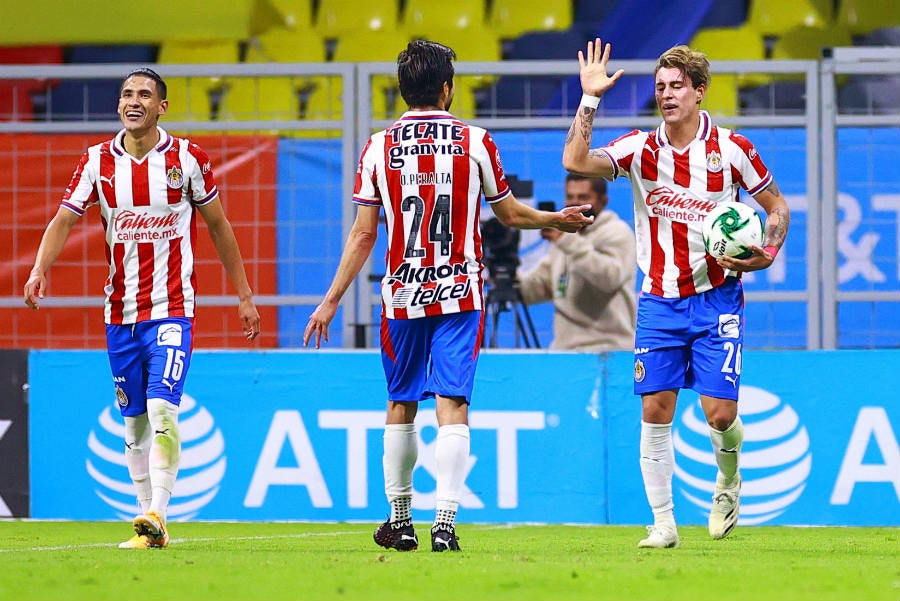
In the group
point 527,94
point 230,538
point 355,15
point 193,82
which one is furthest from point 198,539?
point 355,15

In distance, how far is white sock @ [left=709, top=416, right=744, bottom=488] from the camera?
682 cm

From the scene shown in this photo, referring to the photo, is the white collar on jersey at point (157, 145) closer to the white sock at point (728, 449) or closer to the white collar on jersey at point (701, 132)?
the white collar on jersey at point (701, 132)

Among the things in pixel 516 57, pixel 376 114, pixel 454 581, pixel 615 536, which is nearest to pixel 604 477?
pixel 615 536

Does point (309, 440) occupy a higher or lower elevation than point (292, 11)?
lower

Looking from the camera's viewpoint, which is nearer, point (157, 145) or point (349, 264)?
point (349, 264)

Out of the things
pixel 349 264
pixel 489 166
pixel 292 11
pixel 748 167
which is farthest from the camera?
pixel 292 11

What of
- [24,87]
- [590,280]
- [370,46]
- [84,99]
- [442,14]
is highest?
[442,14]

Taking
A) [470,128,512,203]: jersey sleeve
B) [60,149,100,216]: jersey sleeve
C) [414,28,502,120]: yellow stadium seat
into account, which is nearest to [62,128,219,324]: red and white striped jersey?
[60,149,100,216]: jersey sleeve

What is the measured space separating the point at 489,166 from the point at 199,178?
1497mm

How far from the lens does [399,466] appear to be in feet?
20.0

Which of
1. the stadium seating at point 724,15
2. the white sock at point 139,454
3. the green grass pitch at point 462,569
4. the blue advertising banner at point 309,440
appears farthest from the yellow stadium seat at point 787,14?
the white sock at point 139,454

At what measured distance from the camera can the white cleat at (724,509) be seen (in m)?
6.99

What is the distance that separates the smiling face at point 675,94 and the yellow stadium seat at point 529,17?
923 centimetres

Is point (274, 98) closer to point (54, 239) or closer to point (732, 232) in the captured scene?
point (54, 239)
